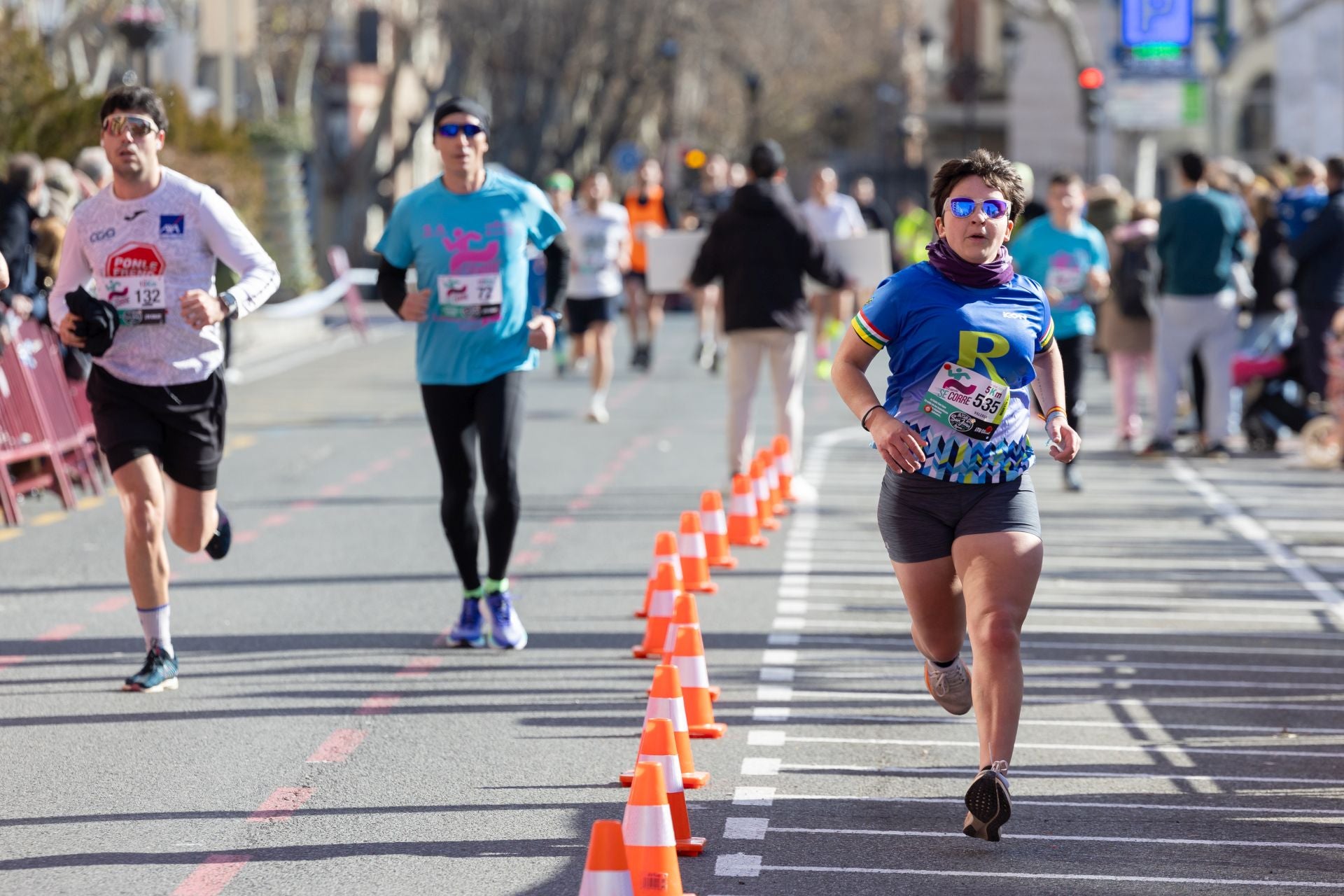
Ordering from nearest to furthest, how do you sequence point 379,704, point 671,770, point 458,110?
point 671,770, point 379,704, point 458,110

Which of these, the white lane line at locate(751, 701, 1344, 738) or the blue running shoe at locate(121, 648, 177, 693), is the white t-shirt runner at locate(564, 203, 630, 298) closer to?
the blue running shoe at locate(121, 648, 177, 693)

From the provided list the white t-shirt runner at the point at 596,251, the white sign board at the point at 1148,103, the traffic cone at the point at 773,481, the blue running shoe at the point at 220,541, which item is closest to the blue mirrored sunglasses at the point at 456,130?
the blue running shoe at the point at 220,541

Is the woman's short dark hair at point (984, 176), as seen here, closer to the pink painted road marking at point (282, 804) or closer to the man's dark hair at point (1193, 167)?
the pink painted road marking at point (282, 804)

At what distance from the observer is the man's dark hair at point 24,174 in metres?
12.2

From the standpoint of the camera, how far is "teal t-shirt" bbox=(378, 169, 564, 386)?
8.13 metres

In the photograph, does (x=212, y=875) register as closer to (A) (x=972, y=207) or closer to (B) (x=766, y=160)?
(A) (x=972, y=207)

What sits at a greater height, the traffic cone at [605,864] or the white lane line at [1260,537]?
the traffic cone at [605,864]

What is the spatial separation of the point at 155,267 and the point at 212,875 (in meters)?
2.72

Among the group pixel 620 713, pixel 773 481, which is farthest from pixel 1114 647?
pixel 773 481

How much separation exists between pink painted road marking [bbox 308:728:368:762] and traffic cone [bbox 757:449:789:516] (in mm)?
5039

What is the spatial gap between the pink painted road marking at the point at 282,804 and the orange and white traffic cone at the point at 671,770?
1094mm

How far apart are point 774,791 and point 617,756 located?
65cm

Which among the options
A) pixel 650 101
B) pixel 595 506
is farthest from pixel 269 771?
pixel 650 101

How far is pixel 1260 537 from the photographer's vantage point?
11.8 meters
